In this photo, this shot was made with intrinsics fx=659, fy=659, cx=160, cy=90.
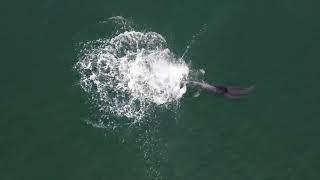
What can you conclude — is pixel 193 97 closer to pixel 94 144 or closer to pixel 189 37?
pixel 189 37

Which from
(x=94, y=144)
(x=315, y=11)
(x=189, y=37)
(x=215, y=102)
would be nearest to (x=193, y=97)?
(x=215, y=102)

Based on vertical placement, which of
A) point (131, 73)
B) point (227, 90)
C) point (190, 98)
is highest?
point (131, 73)

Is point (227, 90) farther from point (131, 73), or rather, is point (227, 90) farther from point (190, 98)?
point (131, 73)

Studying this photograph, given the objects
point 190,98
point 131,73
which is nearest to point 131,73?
point 131,73

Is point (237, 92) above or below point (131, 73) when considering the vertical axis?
below

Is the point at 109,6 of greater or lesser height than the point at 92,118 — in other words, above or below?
above
